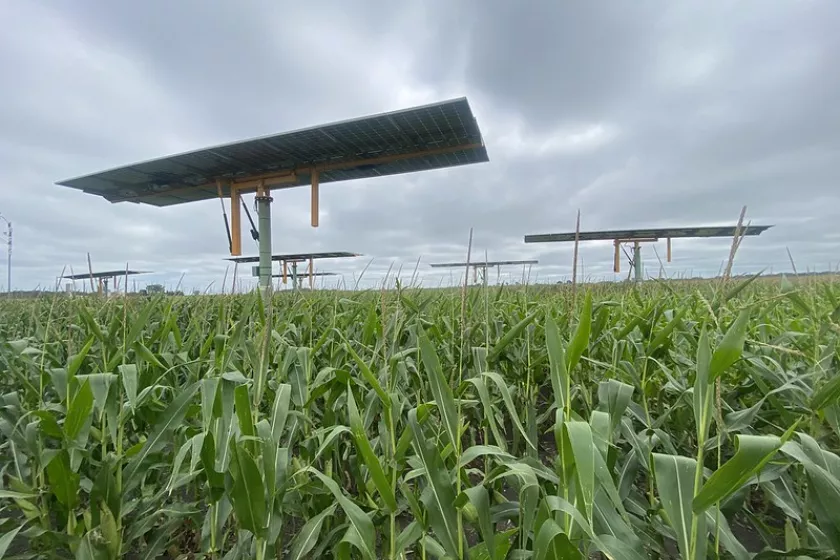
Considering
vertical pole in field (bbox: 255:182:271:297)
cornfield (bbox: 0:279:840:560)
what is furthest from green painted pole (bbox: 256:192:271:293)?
cornfield (bbox: 0:279:840:560)

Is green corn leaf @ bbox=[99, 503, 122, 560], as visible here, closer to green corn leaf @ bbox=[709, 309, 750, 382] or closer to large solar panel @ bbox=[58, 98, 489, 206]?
green corn leaf @ bbox=[709, 309, 750, 382]

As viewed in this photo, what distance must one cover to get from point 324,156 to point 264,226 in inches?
65.3

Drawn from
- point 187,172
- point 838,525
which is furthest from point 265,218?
point 838,525

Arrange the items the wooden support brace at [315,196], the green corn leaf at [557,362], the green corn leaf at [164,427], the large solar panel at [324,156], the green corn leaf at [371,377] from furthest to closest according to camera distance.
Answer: the wooden support brace at [315,196]
the large solar panel at [324,156]
the green corn leaf at [164,427]
the green corn leaf at [371,377]
the green corn leaf at [557,362]

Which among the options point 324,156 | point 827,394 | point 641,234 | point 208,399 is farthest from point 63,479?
point 641,234

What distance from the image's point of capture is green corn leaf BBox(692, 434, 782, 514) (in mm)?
422

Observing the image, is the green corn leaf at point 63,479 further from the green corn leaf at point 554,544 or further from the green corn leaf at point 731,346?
the green corn leaf at point 731,346

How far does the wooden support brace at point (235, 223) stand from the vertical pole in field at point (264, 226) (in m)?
0.60

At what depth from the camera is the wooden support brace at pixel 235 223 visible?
698cm

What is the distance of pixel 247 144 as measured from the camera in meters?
6.16

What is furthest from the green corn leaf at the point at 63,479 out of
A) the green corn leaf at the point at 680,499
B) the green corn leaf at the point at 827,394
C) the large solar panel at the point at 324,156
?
the large solar panel at the point at 324,156

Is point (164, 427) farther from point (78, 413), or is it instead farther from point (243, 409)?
point (243, 409)

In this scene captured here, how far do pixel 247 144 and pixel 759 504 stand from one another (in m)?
6.94

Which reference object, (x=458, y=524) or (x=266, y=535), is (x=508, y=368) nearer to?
(x=458, y=524)
